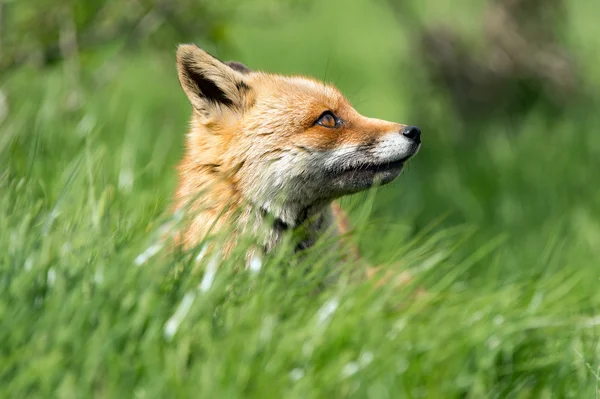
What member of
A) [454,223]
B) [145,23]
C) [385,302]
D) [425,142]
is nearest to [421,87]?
[425,142]

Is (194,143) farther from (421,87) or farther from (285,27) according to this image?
(285,27)

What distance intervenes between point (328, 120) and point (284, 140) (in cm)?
29

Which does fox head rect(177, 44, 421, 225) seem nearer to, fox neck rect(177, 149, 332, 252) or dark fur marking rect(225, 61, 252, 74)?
fox neck rect(177, 149, 332, 252)

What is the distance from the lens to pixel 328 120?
4500 mm

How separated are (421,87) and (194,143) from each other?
5152 millimetres

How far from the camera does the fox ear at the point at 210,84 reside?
4.56m

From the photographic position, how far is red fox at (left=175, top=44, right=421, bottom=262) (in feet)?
14.0

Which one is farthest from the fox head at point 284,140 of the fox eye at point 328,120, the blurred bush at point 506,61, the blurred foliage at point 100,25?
the blurred bush at point 506,61

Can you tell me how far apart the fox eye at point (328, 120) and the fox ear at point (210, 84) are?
47 cm

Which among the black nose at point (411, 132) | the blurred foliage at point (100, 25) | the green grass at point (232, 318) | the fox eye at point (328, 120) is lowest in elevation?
the blurred foliage at point (100, 25)

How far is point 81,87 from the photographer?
662 centimetres

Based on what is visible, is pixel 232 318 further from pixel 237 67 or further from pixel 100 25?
pixel 100 25

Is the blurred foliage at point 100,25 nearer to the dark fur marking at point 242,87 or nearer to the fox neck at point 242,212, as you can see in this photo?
the dark fur marking at point 242,87

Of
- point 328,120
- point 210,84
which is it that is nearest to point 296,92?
point 328,120
